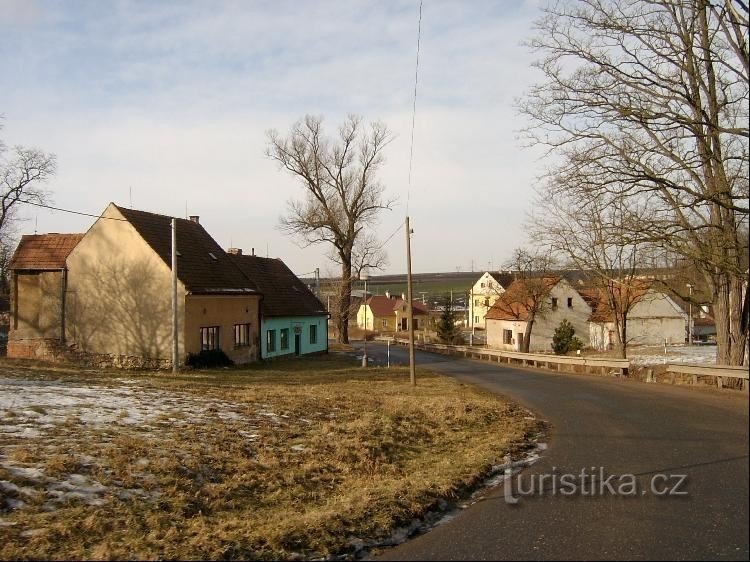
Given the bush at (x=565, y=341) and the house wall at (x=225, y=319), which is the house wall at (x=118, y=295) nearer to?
the house wall at (x=225, y=319)

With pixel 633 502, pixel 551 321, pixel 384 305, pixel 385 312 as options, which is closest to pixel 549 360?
pixel 551 321

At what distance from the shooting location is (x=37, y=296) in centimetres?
3142

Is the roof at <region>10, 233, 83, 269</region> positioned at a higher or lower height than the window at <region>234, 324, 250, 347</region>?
higher

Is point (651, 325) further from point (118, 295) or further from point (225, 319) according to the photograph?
point (118, 295)

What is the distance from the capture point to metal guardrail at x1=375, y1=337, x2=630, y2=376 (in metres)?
26.4

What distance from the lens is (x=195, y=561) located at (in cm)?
560

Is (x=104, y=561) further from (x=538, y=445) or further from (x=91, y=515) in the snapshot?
(x=538, y=445)

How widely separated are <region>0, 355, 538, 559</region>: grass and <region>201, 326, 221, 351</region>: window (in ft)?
43.7

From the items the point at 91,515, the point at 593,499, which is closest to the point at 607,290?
the point at 593,499

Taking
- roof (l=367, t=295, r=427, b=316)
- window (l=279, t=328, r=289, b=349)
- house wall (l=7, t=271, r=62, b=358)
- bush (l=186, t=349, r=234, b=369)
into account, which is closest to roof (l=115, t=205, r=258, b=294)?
bush (l=186, t=349, r=234, b=369)

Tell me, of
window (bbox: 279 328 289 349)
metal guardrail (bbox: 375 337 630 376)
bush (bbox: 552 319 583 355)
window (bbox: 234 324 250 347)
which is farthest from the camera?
bush (bbox: 552 319 583 355)

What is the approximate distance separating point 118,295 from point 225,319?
16.2 ft

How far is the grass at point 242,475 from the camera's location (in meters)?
6.12

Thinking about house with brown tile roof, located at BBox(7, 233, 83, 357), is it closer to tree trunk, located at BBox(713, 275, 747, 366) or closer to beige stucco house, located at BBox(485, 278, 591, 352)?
tree trunk, located at BBox(713, 275, 747, 366)
